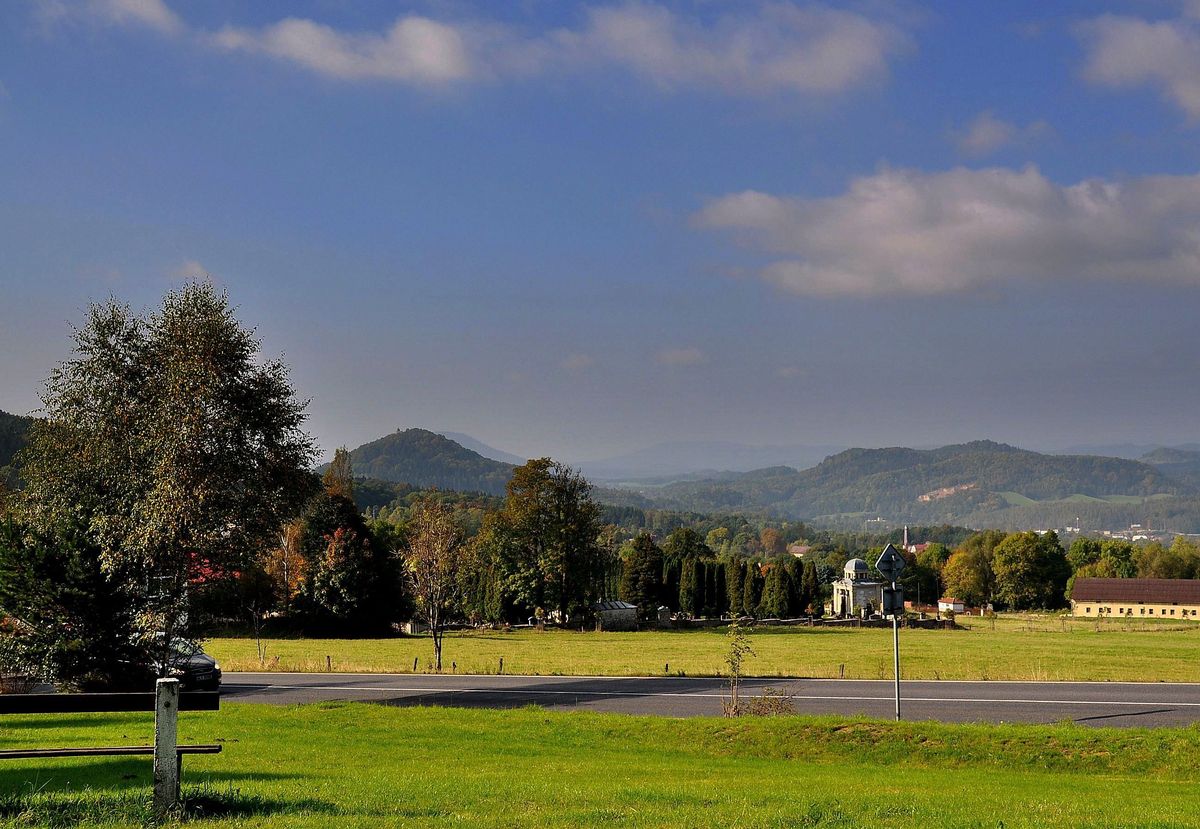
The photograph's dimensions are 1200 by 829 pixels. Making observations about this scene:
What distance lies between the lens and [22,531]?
2522 centimetres

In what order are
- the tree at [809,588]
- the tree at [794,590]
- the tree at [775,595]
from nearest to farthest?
the tree at [775,595] → the tree at [794,590] → the tree at [809,588]

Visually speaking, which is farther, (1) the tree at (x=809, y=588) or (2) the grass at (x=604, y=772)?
(1) the tree at (x=809, y=588)

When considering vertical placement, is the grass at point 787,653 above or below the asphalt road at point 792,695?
below

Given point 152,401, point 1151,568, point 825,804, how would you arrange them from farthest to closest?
point 1151,568 < point 152,401 < point 825,804

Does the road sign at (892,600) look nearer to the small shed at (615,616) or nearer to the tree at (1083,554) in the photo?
the small shed at (615,616)

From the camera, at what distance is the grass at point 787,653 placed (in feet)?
117

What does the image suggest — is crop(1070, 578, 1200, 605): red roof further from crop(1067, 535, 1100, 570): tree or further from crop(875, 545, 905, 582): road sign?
crop(875, 545, 905, 582): road sign

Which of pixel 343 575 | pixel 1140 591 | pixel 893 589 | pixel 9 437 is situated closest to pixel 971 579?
pixel 1140 591

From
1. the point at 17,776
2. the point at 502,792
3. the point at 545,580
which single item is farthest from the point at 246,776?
the point at 545,580

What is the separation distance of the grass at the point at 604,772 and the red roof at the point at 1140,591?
97.5m

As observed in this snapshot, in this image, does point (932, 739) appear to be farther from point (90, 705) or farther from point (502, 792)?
point (90, 705)

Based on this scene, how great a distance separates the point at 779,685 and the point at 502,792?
20.3m

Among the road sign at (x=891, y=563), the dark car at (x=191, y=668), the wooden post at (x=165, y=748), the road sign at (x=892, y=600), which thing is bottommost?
the dark car at (x=191, y=668)

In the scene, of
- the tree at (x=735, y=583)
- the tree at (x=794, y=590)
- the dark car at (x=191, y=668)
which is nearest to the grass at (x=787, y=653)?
the dark car at (x=191, y=668)
